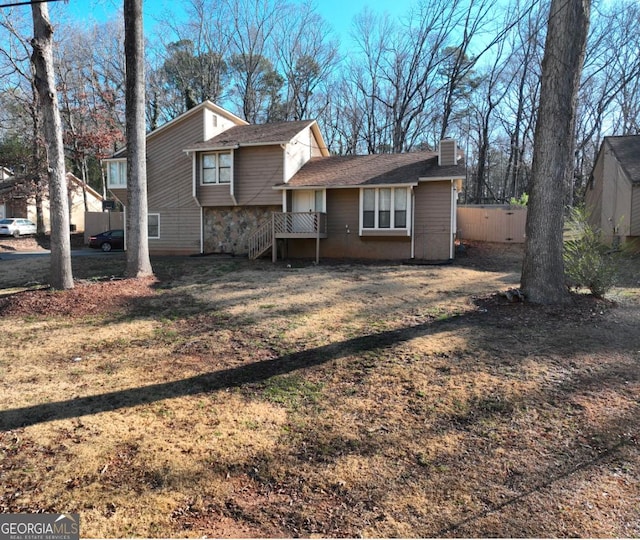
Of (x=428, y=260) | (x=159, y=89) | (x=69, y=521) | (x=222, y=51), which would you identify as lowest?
(x=69, y=521)

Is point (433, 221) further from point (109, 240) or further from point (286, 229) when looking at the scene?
point (109, 240)

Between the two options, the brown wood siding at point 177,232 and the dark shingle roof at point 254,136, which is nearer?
the dark shingle roof at point 254,136

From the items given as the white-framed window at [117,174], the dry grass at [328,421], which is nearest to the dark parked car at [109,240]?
the white-framed window at [117,174]

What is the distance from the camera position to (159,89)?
1219 inches

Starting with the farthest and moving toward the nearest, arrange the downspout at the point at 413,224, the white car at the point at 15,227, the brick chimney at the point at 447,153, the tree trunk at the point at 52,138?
the white car at the point at 15,227, the brick chimney at the point at 447,153, the downspout at the point at 413,224, the tree trunk at the point at 52,138

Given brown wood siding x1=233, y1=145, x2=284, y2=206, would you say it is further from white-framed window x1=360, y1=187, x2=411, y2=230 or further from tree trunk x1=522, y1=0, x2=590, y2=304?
tree trunk x1=522, y1=0, x2=590, y2=304

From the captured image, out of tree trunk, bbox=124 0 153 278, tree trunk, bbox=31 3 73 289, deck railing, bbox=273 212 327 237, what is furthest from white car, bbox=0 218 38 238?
tree trunk, bbox=31 3 73 289

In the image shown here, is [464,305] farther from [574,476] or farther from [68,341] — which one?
[68,341]

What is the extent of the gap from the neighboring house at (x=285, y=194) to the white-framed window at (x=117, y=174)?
Answer: 0.15 ft

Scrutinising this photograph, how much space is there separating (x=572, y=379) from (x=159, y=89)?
33.8 m

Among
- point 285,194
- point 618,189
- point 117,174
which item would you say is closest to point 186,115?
point 117,174

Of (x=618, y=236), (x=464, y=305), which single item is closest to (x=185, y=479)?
(x=464, y=305)

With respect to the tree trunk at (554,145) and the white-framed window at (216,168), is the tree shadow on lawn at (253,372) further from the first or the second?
the white-framed window at (216,168)

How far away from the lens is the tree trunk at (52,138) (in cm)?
865
